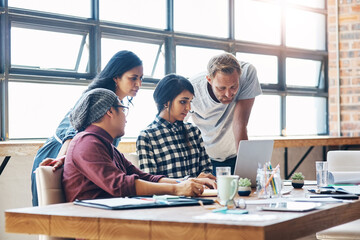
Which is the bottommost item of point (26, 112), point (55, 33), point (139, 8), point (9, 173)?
point (9, 173)

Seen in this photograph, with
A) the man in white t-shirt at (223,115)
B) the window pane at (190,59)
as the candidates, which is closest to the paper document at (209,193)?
the man in white t-shirt at (223,115)

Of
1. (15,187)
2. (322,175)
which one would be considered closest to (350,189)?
(322,175)

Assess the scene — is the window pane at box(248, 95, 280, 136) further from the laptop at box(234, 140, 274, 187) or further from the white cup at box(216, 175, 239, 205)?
the white cup at box(216, 175, 239, 205)

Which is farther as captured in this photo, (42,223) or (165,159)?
(165,159)

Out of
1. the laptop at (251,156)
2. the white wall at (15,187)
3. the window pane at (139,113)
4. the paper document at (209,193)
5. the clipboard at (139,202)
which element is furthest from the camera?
the window pane at (139,113)

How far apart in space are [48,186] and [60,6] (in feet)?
8.43

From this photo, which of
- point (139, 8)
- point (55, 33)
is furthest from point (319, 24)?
point (55, 33)

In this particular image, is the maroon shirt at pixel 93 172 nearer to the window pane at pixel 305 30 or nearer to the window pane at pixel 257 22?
the window pane at pixel 257 22

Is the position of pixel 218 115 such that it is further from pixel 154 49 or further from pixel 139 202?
pixel 154 49

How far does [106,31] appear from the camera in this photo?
4.50m

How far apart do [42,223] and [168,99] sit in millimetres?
1162

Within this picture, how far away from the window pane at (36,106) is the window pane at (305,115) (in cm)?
268

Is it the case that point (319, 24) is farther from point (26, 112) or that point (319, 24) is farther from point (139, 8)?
point (26, 112)

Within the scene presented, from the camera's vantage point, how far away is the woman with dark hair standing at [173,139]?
255 cm
